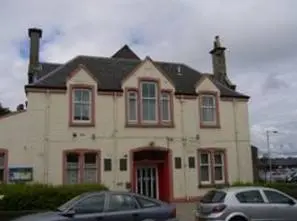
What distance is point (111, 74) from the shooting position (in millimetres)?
29625

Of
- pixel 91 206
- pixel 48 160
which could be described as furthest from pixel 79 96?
pixel 91 206

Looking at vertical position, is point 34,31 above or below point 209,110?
above

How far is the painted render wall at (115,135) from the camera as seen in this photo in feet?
84.7

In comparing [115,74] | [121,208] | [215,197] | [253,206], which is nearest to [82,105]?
[115,74]

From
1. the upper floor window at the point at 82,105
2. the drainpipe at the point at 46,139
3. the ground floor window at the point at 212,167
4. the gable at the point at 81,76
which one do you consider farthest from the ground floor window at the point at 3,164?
the ground floor window at the point at 212,167

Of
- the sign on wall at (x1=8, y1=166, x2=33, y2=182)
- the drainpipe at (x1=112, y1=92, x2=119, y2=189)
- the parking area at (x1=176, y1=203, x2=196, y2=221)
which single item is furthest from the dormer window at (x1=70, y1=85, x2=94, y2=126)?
the parking area at (x1=176, y1=203, x2=196, y2=221)

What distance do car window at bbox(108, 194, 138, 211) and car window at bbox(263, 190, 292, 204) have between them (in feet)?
16.2

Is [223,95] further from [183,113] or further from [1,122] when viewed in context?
[1,122]

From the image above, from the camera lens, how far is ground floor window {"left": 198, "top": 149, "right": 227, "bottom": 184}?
96.3 ft

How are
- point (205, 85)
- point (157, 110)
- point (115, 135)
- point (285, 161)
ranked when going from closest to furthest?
point (115, 135)
point (157, 110)
point (205, 85)
point (285, 161)

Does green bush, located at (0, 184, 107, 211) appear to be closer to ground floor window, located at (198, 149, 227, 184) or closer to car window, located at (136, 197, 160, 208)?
car window, located at (136, 197, 160, 208)

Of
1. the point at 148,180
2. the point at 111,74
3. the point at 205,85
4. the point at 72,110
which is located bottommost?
the point at 148,180

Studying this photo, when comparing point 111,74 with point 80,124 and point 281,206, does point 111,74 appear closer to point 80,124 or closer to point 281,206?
point 80,124

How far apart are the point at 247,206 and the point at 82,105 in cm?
1467
